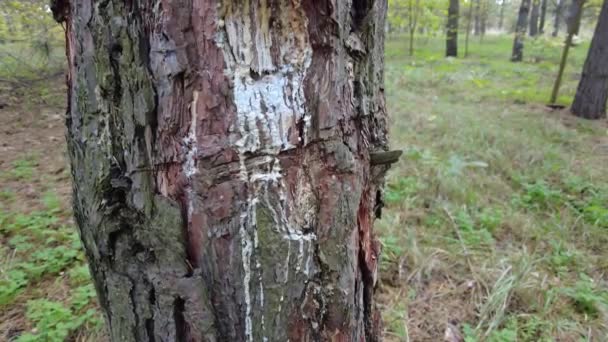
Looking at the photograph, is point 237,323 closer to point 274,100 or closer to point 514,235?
point 274,100

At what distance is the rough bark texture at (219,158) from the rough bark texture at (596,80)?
6660mm

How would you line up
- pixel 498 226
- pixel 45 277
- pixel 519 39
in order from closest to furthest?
pixel 45 277 → pixel 498 226 → pixel 519 39

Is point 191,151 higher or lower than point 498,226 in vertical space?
higher

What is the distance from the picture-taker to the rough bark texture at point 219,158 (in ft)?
2.14

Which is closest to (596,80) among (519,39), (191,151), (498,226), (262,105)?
(498,226)

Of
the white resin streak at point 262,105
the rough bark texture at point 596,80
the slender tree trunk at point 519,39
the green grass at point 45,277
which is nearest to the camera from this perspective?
the white resin streak at point 262,105

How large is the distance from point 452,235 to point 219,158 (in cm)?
235

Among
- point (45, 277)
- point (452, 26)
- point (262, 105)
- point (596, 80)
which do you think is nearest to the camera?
point (262, 105)

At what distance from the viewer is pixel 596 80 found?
5.69 meters

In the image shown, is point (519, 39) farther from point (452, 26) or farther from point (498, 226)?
point (498, 226)

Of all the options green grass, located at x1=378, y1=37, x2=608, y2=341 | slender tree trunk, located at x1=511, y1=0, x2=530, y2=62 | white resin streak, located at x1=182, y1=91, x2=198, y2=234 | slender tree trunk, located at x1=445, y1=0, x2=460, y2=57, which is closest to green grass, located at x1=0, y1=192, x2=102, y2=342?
white resin streak, located at x1=182, y1=91, x2=198, y2=234

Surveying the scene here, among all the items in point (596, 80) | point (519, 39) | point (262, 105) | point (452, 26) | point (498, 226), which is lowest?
point (498, 226)

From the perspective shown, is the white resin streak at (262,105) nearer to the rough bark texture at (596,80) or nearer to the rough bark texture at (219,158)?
the rough bark texture at (219,158)

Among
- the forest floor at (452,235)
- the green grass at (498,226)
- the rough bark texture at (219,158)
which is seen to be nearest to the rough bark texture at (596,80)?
the green grass at (498,226)
